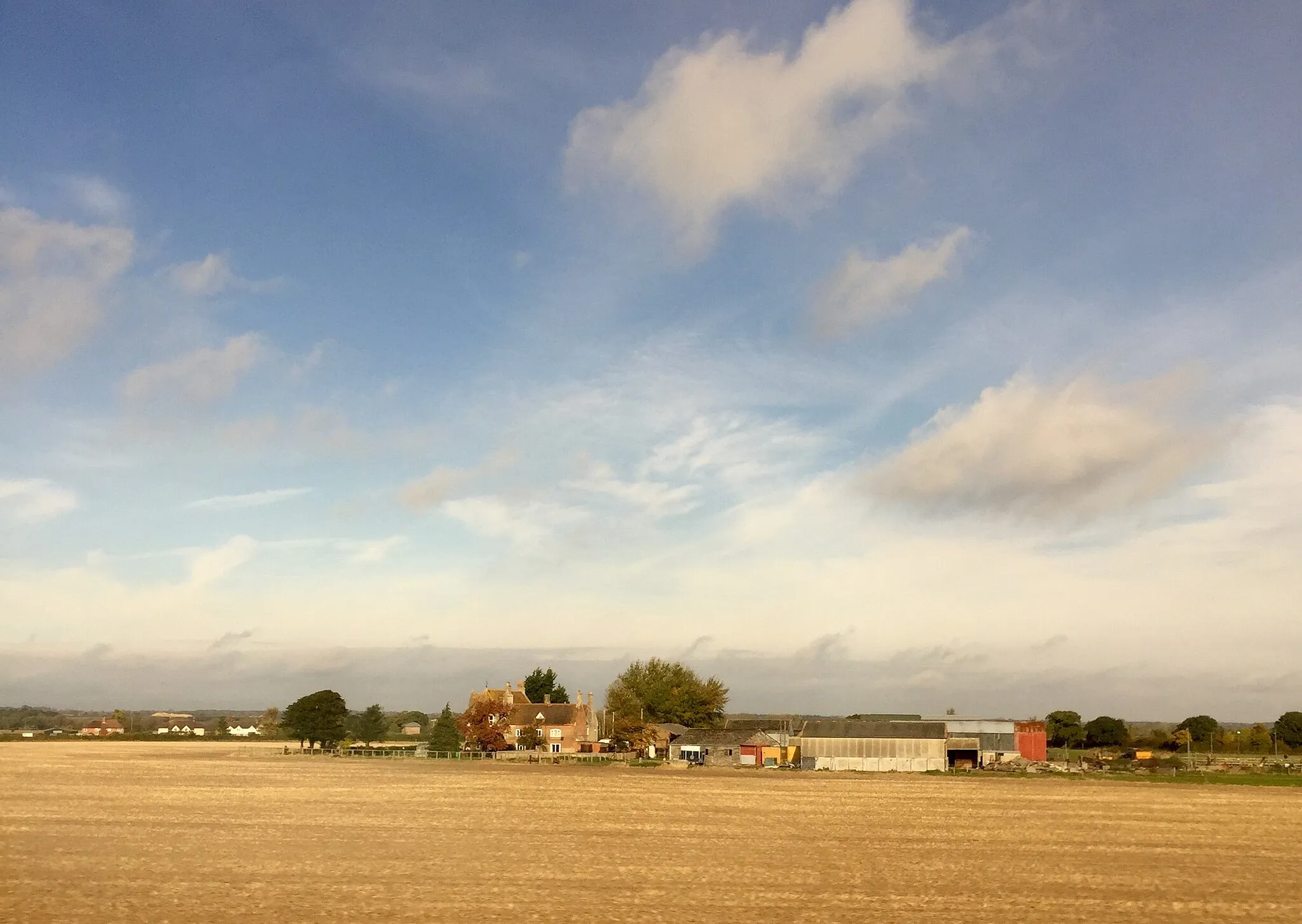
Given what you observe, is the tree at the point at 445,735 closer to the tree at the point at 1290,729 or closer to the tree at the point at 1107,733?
the tree at the point at 1107,733

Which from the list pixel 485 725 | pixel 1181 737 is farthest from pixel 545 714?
pixel 1181 737

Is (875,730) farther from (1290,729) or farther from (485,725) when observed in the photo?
(1290,729)

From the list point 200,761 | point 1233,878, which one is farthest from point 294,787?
point 1233,878

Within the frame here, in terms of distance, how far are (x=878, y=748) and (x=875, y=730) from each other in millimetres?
1940


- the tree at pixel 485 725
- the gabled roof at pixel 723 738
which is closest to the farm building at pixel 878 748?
the gabled roof at pixel 723 738

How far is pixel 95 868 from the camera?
2650cm

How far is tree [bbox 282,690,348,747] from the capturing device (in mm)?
109000

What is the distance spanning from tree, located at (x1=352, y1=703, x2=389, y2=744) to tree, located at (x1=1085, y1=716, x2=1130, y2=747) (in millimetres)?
93190

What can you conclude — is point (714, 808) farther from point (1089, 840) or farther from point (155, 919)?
point (155, 919)

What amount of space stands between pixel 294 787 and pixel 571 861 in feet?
110

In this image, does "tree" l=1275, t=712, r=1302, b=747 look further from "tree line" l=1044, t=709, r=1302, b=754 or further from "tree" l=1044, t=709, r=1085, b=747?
"tree" l=1044, t=709, r=1085, b=747

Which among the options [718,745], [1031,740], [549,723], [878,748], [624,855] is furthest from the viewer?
[549,723]

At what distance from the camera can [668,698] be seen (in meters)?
132

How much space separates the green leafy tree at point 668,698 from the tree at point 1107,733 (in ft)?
165
